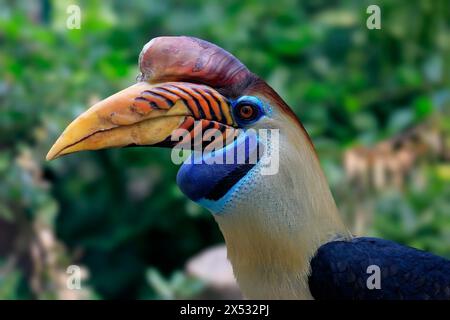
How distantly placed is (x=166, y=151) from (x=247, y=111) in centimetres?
244

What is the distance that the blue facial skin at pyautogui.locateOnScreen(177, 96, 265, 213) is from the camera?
186 centimetres

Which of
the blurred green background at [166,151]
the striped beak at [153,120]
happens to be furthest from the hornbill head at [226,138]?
the blurred green background at [166,151]

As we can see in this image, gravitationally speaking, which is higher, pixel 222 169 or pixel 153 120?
pixel 153 120

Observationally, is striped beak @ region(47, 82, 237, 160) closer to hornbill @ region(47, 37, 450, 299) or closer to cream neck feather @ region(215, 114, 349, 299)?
hornbill @ region(47, 37, 450, 299)

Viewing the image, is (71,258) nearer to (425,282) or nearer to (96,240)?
(96,240)

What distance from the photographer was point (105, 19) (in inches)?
192

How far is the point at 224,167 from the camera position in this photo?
187 cm

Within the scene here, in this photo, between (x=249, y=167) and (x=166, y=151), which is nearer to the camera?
(x=249, y=167)

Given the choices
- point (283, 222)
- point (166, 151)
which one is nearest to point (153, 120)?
point (283, 222)

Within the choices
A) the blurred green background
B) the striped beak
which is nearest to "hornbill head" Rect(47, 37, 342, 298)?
the striped beak

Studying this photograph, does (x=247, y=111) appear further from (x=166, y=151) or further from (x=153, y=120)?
(x=166, y=151)

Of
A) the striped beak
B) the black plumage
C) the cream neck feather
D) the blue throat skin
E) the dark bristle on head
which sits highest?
the dark bristle on head

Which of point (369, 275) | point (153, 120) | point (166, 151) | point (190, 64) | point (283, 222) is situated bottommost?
point (369, 275)
